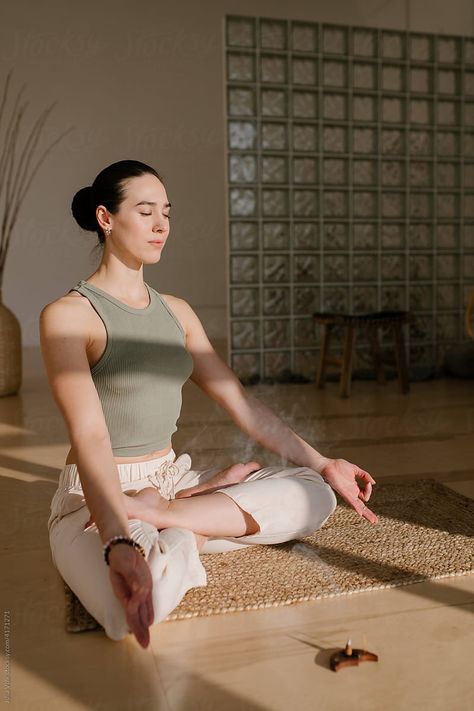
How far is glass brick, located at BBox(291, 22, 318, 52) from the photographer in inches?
155

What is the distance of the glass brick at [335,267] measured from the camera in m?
4.15

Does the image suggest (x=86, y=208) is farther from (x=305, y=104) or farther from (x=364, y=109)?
(x=364, y=109)

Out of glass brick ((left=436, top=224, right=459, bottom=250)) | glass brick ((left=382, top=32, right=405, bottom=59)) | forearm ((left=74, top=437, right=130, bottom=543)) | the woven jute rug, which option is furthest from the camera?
glass brick ((left=436, top=224, right=459, bottom=250))

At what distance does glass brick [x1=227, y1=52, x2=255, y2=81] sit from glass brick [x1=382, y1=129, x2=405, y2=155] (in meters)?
0.86

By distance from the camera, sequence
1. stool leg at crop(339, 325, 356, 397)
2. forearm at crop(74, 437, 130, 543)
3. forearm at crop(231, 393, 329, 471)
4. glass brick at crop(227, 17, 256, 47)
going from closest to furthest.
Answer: forearm at crop(74, 437, 130, 543)
forearm at crop(231, 393, 329, 471)
stool leg at crop(339, 325, 356, 397)
glass brick at crop(227, 17, 256, 47)

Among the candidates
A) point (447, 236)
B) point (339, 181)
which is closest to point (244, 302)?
point (339, 181)

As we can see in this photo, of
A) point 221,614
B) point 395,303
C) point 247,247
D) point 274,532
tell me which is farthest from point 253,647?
point 395,303

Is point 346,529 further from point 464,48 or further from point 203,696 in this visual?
point 464,48

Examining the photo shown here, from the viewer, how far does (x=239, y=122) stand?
391 centimetres

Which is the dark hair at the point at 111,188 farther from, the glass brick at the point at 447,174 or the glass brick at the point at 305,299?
the glass brick at the point at 447,174

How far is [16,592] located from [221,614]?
423 mm

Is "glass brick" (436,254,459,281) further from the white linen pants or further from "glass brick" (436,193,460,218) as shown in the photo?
the white linen pants

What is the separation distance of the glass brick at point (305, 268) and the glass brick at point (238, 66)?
3.31 ft

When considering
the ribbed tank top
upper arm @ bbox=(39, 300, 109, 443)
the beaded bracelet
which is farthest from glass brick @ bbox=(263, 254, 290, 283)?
the beaded bracelet
